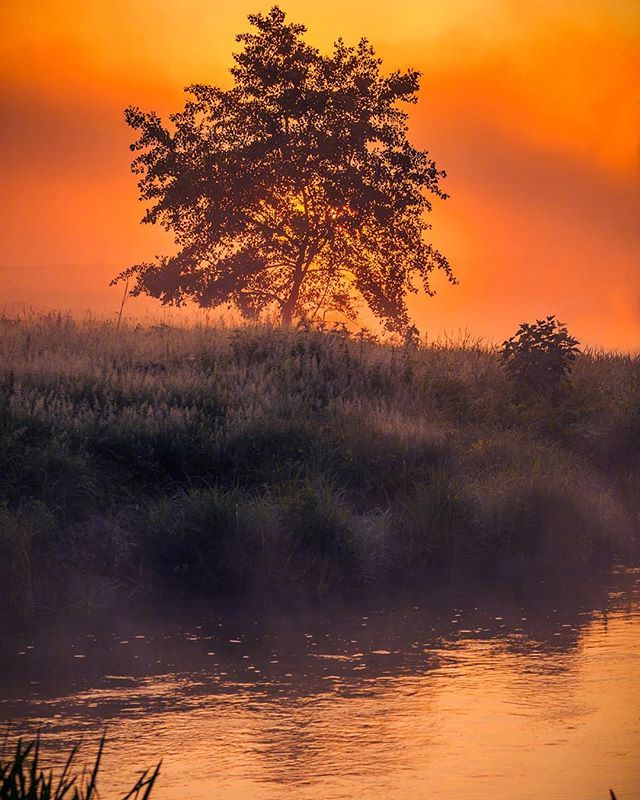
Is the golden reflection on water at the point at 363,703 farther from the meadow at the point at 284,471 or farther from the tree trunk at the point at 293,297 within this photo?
the tree trunk at the point at 293,297

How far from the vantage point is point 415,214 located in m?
35.4

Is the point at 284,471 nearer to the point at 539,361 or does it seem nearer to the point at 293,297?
the point at 539,361

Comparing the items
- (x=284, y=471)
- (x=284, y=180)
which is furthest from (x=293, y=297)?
(x=284, y=471)

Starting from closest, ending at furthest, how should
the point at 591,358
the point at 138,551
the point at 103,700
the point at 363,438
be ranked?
the point at 103,700 < the point at 138,551 < the point at 363,438 < the point at 591,358

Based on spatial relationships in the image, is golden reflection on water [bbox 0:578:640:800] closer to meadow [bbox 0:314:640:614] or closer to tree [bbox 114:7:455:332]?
Result: meadow [bbox 0:314:640:614]

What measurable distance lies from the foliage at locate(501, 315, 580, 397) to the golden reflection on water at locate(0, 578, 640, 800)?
9.08 metres

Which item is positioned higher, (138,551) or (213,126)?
(213,126)

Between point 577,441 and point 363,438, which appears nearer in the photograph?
point 363,438

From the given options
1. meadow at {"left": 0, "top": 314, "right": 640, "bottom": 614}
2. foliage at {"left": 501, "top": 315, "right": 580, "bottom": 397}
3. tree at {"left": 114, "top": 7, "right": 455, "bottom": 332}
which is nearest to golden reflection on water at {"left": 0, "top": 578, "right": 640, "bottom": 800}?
meadow at {"left": 0, "top": 314, "right": 640, "bottom": 614}

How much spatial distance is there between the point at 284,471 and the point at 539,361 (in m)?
7.36

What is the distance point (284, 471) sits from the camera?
17.0 meters

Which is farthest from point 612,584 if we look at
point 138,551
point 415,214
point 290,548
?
point 415,214

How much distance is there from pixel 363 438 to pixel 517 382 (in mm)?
5545

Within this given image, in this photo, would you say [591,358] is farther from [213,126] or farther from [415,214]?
[213,126]
